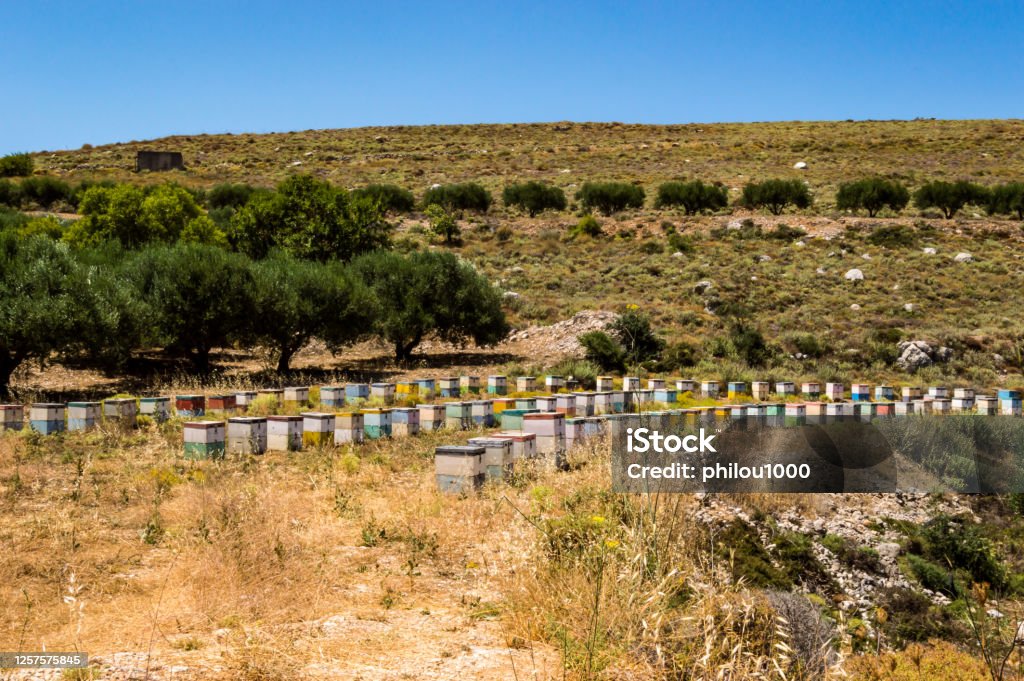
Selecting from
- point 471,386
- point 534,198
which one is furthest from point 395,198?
point 471,386

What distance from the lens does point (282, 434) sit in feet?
47.5

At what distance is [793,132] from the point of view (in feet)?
308

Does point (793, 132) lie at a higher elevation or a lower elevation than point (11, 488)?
higher

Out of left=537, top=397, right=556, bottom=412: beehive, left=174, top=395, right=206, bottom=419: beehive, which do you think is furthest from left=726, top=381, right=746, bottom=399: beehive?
left=174, top=395, right=206, bottom=419: beehive

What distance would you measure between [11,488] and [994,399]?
22342mm

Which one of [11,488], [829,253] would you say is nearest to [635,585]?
[11,488]

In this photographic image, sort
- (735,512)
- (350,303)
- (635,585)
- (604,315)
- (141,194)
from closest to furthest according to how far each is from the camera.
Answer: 1. (635,585)
2. (735,512)
3. (350,303)
4. (604,315)
5. (141,194)

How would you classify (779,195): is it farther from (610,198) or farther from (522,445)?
(522,445)

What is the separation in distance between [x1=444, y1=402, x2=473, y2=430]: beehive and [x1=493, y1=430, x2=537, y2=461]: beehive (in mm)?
4047

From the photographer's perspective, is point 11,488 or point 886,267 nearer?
point 11,488

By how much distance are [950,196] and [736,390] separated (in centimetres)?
3965

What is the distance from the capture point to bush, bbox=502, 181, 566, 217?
62094 millimetres

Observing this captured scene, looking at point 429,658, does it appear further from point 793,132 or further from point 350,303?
point 793,132

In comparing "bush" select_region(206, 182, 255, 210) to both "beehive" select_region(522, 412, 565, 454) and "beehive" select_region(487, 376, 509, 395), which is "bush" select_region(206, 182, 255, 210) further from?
"beehive" select_region(522, 412, 565, 454)
